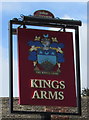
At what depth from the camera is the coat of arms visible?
11531mm

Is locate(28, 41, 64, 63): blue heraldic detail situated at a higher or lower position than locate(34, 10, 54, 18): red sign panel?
lower

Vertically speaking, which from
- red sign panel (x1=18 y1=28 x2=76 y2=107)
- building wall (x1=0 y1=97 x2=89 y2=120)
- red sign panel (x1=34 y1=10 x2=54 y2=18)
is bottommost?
building wall (x1=0 y1=97 x2=89 y2=120)

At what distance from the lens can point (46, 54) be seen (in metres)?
11.7

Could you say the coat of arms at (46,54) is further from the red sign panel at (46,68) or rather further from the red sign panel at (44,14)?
the red sign panel at (44,14)

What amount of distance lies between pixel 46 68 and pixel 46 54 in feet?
1.24

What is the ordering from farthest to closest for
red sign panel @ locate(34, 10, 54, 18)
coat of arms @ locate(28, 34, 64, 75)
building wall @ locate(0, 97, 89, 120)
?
building wall @ locate(0, 97, 89, 120) → red sign panel @ locate(34, 10, 54, 18) → coat of arms @ locate(28, 34, 64, 75)

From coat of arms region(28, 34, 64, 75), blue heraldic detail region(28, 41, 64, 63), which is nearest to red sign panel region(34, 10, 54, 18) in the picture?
coat of arms region(28, 34, 64, 75)

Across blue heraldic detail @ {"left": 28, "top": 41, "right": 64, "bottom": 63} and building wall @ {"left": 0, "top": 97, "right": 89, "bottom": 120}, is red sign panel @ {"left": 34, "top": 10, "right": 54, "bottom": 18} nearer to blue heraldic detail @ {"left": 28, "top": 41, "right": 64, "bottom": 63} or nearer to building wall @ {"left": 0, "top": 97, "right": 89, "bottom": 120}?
blue heraldic detail @ {"left": 28, "top": 41, "right": 64, "bottom": 63}

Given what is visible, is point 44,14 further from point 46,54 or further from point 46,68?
point 46,68

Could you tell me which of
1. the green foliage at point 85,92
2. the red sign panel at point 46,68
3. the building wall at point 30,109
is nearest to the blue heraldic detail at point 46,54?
the red sign panel at point 46,68

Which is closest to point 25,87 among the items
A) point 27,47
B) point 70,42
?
point 27,47

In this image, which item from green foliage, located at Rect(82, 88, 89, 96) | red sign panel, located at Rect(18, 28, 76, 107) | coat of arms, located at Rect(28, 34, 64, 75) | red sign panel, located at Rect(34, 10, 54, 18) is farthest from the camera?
green foliage, located at Rect(82, 88, 89, 96)

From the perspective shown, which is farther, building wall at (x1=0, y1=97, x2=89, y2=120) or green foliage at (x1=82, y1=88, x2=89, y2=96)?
green foliage at (x1=82, y1=88, x2=89, y2=96)

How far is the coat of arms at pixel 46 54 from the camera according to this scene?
11531mm
